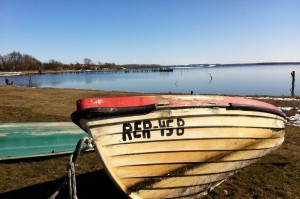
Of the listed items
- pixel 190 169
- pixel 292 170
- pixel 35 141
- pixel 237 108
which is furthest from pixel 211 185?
pixel 35 141

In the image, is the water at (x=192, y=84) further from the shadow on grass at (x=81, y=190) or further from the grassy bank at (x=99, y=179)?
the shadow on grass at (x=81, y=190)

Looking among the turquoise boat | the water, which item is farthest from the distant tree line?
the turquoise boat

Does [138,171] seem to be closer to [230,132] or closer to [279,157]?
[230,132]

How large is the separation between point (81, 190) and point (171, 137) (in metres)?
2.38

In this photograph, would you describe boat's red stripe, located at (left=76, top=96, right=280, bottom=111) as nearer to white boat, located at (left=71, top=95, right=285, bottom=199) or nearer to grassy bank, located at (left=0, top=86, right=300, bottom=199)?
white boat, located at (left=71, top=95, right=285, bottom=199)

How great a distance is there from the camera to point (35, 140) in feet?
23.4

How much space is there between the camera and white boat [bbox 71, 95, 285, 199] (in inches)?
158

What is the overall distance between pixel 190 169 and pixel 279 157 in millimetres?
3770

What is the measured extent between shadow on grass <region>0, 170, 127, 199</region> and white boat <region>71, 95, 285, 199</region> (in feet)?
4.20

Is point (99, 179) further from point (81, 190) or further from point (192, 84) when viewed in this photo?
point (192, 84)

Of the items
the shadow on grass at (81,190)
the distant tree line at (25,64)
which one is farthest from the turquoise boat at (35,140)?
the distant tree line at (25,64)

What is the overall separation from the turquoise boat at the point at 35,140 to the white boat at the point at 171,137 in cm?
352

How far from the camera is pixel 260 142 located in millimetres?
5316

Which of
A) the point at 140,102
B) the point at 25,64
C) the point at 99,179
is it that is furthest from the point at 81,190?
the point at 25,64
